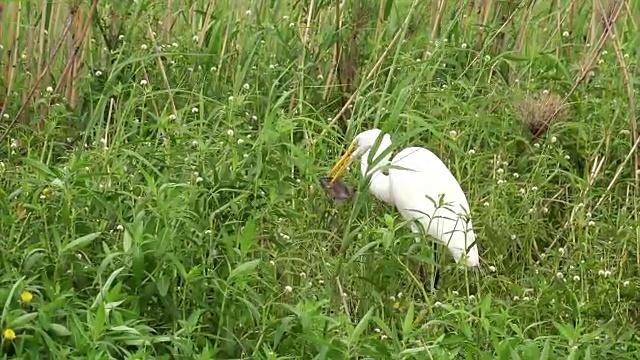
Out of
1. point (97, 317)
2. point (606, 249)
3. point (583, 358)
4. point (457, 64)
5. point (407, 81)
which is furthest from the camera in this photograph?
point (457, 64)

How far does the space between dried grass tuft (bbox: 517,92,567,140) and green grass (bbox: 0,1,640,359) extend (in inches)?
1.5

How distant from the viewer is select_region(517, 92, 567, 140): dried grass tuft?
4.48 meters

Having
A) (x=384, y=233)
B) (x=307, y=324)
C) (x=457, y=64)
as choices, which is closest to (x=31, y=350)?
(x=307, y=324)

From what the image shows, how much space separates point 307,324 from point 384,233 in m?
0.53

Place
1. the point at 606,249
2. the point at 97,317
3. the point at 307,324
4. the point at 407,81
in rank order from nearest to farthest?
1. the point at 97,317
2. the point at 307,324
3. the point at 606,249
4. the point at 407,81

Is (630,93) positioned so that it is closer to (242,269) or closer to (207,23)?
(207,23)

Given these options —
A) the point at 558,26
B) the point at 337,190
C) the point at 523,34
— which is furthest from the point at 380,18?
the point at 337,190

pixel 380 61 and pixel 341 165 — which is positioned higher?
pixel 380 61

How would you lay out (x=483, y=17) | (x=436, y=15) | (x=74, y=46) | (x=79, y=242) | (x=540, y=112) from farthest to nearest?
1. (x=483, y=17)
2. (x=436, y=15)
3. (x=540, y=112)
4. (x=74, y=46)
5. (x=79, y=242)

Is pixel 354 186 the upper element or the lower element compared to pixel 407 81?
lower

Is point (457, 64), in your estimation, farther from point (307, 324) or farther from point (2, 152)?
point (307, 324)

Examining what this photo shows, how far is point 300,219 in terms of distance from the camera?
148 inches

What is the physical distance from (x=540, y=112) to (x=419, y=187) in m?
0.55

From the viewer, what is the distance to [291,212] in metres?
Result: 3.49
